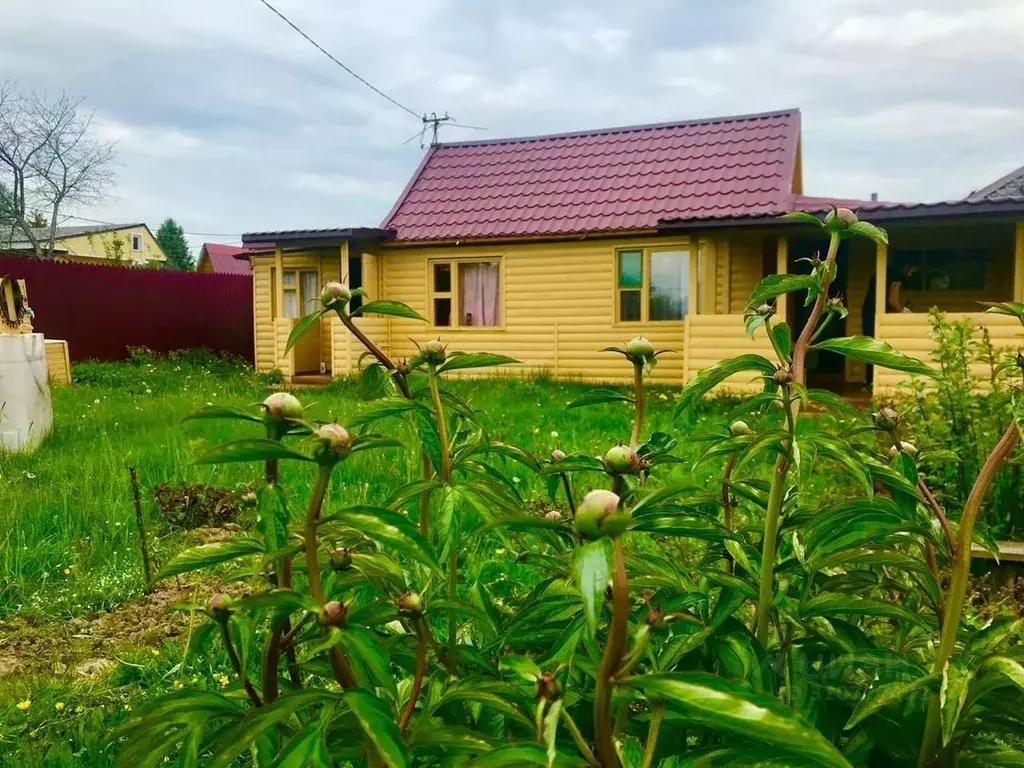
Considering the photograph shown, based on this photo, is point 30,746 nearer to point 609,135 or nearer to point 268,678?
point 268,678

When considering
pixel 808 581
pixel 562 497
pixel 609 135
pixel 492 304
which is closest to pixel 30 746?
pixel 808 581

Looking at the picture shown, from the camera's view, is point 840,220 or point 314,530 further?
point 840,220

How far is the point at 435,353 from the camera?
1.02m

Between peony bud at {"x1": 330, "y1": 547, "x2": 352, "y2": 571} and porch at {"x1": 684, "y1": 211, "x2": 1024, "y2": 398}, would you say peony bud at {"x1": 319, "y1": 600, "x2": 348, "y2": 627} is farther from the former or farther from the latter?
porch at {"x1": 684, "y1": 211, "x2": 1024, "y2": 398}

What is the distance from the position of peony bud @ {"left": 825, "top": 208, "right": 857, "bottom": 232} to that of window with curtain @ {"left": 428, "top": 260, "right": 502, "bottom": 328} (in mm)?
12848

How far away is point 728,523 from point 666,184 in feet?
41.8

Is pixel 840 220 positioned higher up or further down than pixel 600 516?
higher up

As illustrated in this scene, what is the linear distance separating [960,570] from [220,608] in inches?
30.4

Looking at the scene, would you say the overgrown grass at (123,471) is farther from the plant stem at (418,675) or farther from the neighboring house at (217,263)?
the neighboring house at (217,263)

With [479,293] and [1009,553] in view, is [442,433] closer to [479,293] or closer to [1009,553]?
[1009,553]

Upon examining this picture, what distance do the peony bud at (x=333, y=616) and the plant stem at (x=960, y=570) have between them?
622mm

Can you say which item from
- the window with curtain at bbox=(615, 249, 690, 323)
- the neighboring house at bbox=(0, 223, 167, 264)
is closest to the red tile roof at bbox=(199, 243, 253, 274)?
the neighboring house at bbox=(0, 223, 167, 264)

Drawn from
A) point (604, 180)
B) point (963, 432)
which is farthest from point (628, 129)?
point (963, 432)

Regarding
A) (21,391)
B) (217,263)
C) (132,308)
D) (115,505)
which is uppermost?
(217,263)
